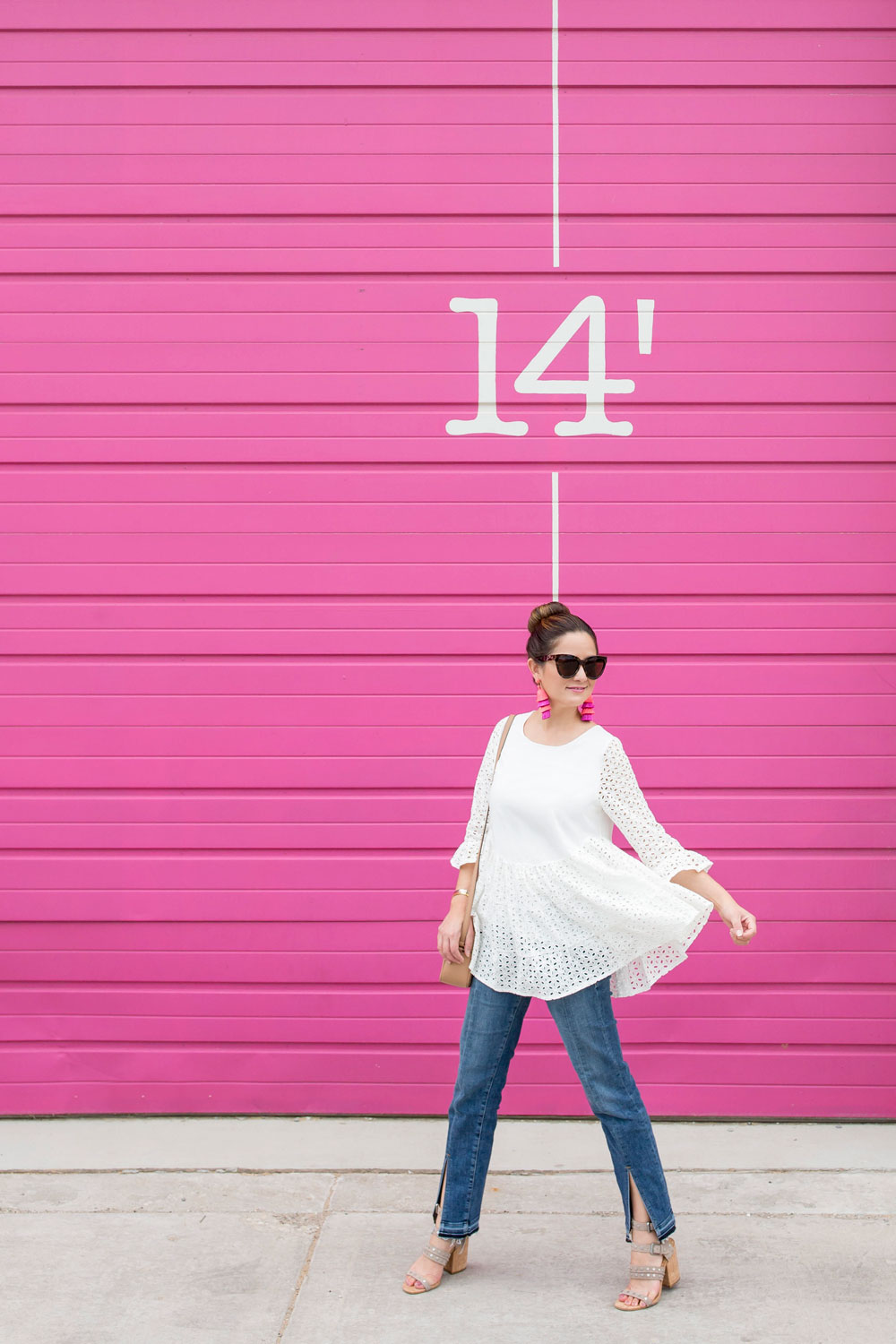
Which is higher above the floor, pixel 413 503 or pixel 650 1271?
pixel 413 503

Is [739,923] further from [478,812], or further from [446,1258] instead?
[446,1258]

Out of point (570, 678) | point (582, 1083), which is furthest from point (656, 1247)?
point (570, 678)

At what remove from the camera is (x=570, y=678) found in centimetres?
283

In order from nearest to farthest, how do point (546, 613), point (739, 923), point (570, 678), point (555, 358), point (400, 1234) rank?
point (739, 923) < point (570, 678) < point (546, 613) < point (400, 1234) < point (555, 358)

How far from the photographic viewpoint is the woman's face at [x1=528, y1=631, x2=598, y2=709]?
112 inches

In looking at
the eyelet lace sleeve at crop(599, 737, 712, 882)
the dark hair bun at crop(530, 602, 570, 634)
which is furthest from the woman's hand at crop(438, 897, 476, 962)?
the dark hair bun at crop(530, 602, 570, 634)

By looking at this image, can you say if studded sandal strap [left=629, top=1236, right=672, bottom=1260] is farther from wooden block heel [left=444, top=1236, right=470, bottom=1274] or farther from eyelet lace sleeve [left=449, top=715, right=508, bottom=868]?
eyelet lace sleeve [left=449, top=715, right=508, bottom=868]

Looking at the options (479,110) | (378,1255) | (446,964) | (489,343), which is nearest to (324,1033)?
(378,1255)

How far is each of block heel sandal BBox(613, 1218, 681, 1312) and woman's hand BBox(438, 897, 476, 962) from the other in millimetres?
791

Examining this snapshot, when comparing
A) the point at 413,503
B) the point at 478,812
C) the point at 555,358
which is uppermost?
the point at 555,358

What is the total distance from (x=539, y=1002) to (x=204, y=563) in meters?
1.88

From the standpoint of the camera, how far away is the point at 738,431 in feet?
13.0

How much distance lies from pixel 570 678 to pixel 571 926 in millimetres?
602

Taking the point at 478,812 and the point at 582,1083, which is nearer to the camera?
the point at 582,1083
